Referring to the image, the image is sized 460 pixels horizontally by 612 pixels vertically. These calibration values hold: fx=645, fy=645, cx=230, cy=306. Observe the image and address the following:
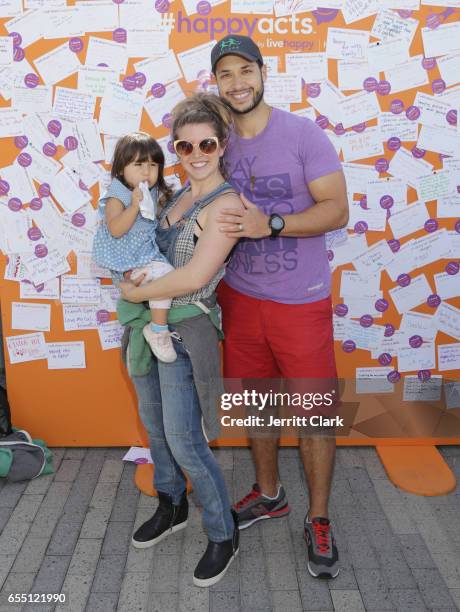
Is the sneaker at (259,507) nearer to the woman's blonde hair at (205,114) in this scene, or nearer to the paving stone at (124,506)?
the paving stone at (124,506)

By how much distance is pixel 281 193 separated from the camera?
2.71m

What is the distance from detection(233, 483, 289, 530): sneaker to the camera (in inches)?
123

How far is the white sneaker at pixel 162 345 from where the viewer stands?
2.50m

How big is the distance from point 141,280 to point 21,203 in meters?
1.26

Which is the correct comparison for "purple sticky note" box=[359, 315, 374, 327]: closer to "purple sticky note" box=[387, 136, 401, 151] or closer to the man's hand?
"purple sticky note" box=[387, 136, 401, 151]

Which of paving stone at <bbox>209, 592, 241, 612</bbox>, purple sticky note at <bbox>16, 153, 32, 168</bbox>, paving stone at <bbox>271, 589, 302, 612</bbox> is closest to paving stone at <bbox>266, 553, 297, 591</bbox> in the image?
paving stone at <bbox>271, 589, 302, 612</bbox>

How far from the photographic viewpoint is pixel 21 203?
3455 millimetres

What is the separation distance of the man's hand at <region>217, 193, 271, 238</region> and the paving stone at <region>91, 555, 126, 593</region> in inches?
61.3

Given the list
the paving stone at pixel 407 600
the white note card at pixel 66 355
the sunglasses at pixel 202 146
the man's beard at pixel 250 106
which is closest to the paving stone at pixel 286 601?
the paving stone at pixel 407 600

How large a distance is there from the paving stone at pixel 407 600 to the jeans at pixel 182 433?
723 mm

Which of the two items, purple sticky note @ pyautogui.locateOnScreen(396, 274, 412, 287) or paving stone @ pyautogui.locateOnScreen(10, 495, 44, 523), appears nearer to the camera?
paving stone @ pyautogui.locateOnScreen(10, 495, 44, 523)

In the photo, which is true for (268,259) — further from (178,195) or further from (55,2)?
(55,2)

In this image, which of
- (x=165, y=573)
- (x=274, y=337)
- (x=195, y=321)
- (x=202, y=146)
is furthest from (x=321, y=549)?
(x=202, y=146)

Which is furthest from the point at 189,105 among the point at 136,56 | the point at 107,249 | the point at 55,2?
the point at 55,2
